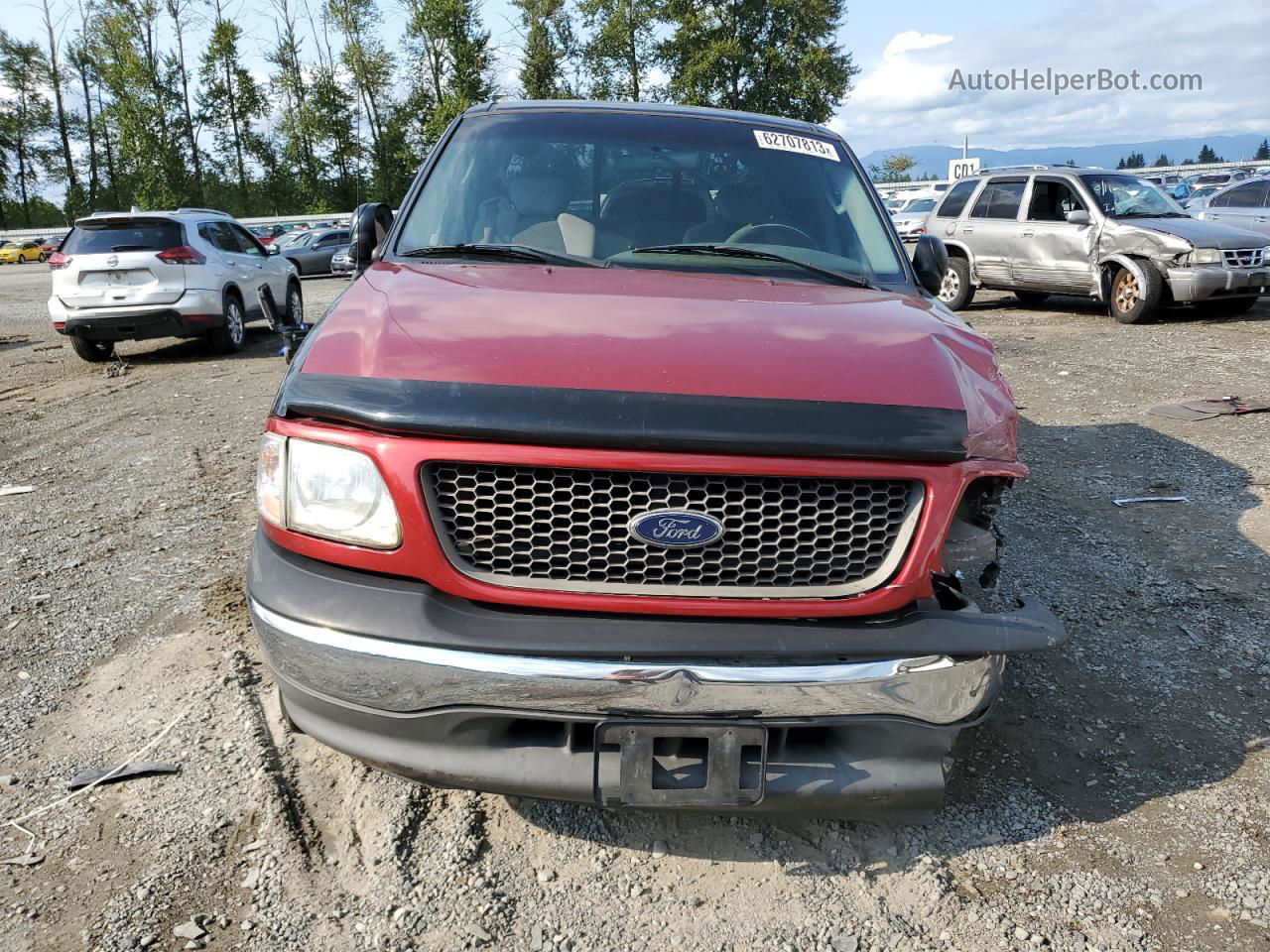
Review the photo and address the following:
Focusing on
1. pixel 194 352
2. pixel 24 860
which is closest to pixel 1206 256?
pixel 194 352

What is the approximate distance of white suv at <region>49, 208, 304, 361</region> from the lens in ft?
34.4

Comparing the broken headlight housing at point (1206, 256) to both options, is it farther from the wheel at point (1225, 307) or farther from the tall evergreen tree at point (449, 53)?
the tall evergreen tree at point (449, 53)

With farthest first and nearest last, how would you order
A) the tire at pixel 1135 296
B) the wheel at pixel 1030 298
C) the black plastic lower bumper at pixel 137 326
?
the wheel at pixel 1030 298 < the tire at pixel 1135 296 < the black plastic lower bumper at pixel 137 326

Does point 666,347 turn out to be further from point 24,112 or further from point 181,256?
point 24,112

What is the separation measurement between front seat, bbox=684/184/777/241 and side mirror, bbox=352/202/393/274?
1.20 meters

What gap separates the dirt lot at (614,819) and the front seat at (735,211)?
1.50 metres

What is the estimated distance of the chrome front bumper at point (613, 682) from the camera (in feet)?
6.38

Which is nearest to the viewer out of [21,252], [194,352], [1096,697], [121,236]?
[1096,697]

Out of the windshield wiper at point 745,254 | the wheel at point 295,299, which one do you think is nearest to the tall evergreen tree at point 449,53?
the wheel at point 295,299

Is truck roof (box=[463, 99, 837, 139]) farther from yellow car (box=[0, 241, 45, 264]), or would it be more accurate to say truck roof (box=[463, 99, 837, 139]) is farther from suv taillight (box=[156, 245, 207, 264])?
yellow car (box=[0, 241, 45, 264])

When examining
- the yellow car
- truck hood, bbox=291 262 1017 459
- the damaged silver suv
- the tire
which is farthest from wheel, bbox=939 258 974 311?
the yellow car

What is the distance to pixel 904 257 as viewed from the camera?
3.30m

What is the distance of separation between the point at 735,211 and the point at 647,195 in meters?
0.32

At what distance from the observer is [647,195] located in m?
3.37
